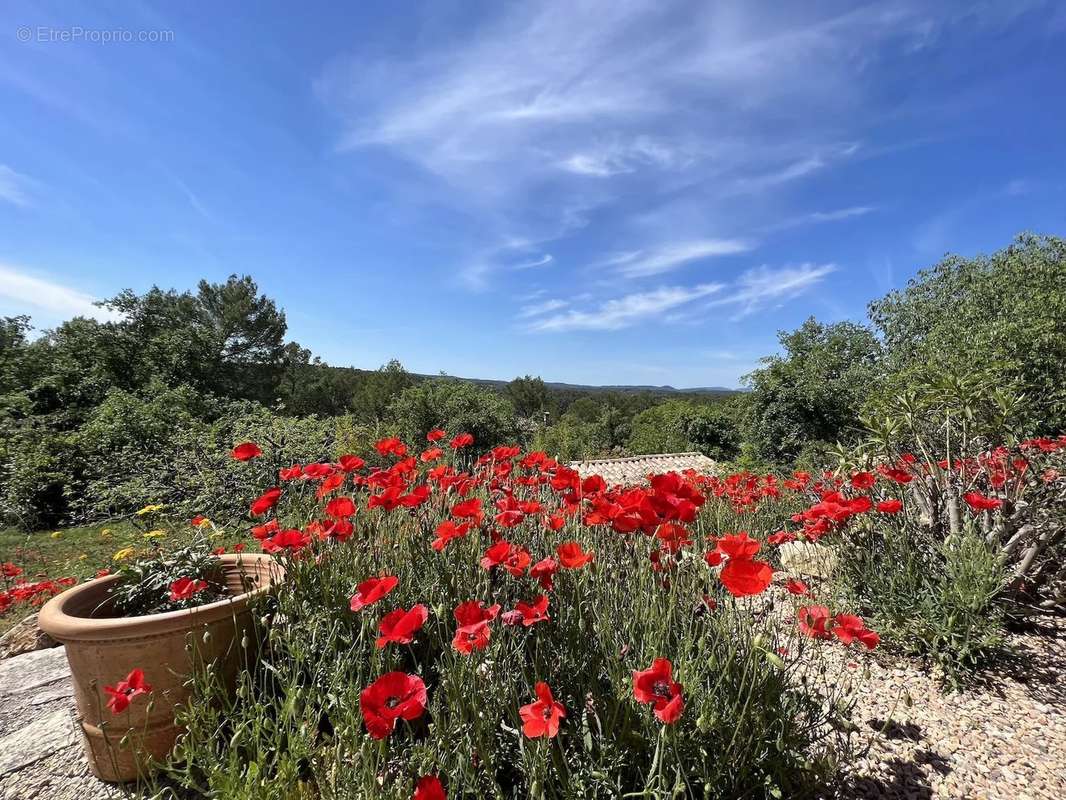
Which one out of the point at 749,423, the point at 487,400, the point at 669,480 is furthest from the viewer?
the point at 487,400

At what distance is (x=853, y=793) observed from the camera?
156 centimetres

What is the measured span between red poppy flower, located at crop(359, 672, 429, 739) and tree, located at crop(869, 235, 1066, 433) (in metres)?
4.10

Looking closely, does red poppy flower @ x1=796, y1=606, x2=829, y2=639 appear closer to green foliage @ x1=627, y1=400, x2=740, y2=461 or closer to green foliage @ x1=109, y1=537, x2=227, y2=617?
green foliage @ x1=109, y1=537, x2=227, y2=617

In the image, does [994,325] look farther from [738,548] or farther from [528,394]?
[528,394]

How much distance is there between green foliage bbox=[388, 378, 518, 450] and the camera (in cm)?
1958

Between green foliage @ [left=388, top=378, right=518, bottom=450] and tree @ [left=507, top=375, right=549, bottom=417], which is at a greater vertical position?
tree @ [left=507, top=375, right=549, bottom=417]

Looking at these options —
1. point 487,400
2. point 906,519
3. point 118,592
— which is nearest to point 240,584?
point 118,592

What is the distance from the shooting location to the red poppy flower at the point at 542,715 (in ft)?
3.16

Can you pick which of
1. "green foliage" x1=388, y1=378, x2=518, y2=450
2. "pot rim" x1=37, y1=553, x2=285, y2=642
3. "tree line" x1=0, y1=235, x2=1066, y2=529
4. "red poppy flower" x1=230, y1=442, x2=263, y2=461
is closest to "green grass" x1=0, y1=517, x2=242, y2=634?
"tree line" x1=0, y1=235, x2=1066, y2=529

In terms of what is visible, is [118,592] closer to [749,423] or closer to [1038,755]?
[1038,755]

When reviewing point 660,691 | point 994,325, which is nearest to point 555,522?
point 660,691

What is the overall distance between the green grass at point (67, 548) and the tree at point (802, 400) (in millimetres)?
16817

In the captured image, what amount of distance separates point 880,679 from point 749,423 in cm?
1703

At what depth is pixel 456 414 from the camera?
66.9 ft
